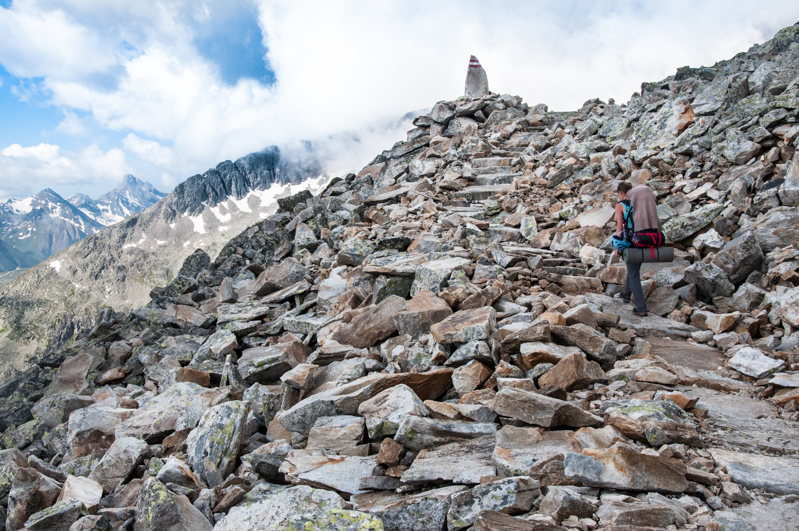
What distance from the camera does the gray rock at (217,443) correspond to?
6.48 meters

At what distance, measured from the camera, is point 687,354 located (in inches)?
305

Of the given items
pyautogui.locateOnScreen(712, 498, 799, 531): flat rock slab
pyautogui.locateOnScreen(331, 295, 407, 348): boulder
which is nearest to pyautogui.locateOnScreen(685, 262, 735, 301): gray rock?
pyautogui.locateOnScreen(331, 295, 407, 348): boulder

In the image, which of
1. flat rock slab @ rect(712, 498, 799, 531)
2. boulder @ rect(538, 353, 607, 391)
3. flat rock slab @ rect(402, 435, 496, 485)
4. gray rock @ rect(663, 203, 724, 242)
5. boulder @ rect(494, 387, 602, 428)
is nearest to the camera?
flat rock slab @ rect(712, 498, 799, 531)

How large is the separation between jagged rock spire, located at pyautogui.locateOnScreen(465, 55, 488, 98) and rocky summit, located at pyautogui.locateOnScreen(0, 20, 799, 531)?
1906cm

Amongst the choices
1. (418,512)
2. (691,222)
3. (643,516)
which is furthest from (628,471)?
(691,222)

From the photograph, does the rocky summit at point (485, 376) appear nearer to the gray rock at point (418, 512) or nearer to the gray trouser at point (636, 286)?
the gray rock at point (418, 512)

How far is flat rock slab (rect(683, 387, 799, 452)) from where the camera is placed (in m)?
4.80

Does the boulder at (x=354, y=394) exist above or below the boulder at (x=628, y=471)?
above

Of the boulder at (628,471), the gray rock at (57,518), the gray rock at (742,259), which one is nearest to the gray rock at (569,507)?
the boulder at (628,471)

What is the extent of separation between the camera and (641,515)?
3.56m

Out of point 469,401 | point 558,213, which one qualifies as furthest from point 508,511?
point 558,213

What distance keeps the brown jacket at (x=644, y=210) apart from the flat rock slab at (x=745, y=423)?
508 centimetres

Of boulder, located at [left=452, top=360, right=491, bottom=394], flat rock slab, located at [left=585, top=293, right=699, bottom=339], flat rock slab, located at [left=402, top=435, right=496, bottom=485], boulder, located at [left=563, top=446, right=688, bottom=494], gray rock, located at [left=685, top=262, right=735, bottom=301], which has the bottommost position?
flat rock slab, located at [left=402, top=435, right=496, bottom=485]

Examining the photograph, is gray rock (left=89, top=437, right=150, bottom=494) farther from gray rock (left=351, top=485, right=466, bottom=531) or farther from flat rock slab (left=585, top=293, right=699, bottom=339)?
flat rock slab (left=585, top=293, right=699, bottom=339)
